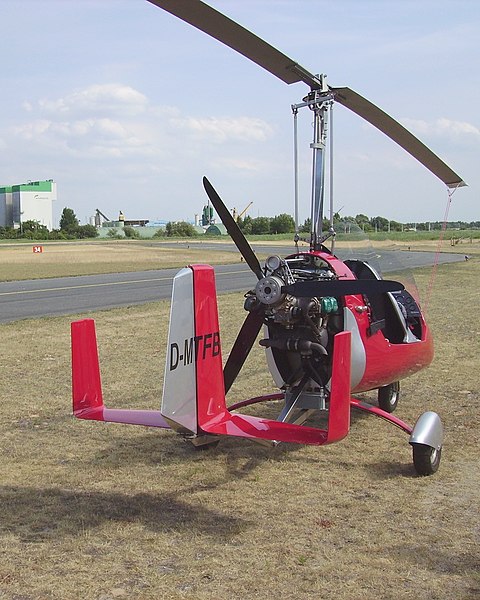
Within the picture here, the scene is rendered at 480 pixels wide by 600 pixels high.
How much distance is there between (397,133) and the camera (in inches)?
249

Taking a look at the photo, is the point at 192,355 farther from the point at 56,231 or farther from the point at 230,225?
the point at 56,231

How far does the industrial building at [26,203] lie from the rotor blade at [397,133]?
142 metres

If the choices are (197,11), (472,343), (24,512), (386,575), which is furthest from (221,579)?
(472,343)

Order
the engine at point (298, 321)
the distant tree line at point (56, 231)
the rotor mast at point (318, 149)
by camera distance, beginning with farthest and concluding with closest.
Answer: the distant tree line at point (56, 231)
the rotor mast at point (318, 149)
the engine at point (298, 321)

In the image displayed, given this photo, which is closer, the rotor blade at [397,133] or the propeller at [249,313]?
the propeller at [249,313]

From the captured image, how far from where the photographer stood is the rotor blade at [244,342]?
5.80 m

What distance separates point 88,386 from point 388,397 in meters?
3.62

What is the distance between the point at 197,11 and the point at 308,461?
366 cm

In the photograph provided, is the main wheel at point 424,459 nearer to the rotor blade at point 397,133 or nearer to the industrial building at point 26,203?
the rotor blade at point 397,133

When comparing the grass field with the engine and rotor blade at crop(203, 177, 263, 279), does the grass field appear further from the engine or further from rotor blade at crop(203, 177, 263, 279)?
rotor blade at crop(203, 177, 263, 279)

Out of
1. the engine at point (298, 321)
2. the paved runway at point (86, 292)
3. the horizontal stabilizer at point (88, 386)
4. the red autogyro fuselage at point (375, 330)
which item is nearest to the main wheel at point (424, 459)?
the red autogyro fuselage at point (375, 330)

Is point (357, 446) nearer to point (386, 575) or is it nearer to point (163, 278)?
point (386, 575)

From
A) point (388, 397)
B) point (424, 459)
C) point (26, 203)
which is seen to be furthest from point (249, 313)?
point (26, 203)

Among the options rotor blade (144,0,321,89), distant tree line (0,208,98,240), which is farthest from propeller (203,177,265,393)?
distant tree line (0,208,98,240)
